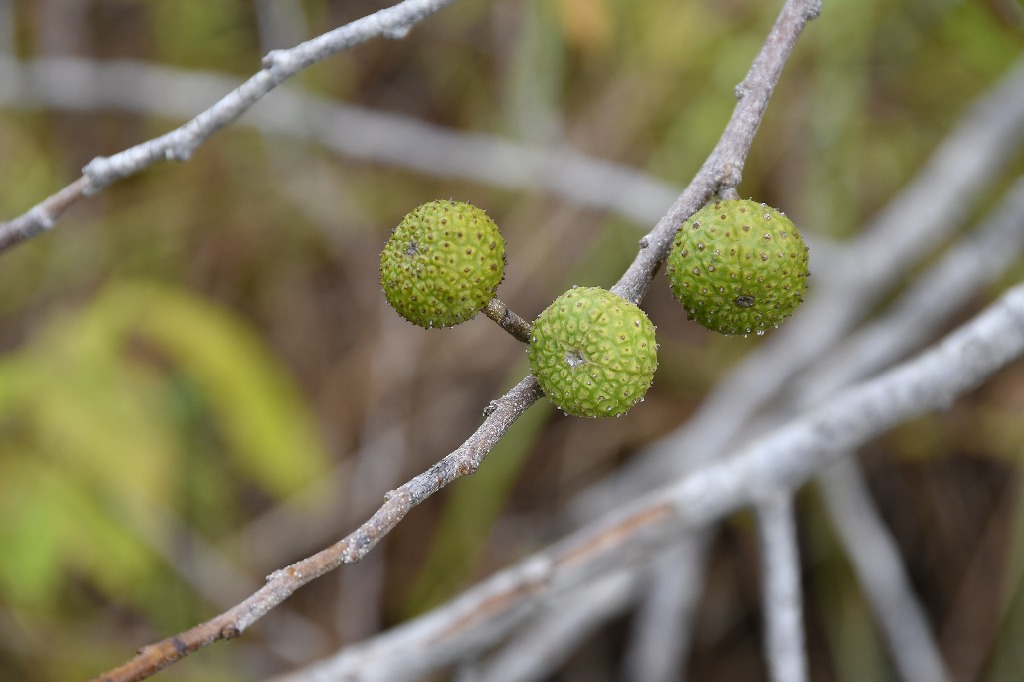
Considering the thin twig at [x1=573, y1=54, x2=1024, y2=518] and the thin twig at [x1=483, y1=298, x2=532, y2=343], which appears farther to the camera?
the thin twig at [x1=573, y1=54, x2=1024, y2=518]

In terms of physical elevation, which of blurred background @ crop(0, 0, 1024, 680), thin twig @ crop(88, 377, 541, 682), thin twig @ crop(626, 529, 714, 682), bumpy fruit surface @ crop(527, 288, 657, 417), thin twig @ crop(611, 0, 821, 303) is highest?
blurred background @ crop(0, 0, 1024, 680)

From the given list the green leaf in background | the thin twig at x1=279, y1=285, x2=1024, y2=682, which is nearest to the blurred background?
the green leaf in background

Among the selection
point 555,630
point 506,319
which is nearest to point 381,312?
point 555,630

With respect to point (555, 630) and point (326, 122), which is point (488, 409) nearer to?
point (555, 630)

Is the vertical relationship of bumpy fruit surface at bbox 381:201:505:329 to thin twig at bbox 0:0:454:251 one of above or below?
below

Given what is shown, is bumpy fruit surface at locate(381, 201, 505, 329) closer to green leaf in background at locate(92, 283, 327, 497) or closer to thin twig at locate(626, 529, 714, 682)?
thin twig at locate(626, 529, 714, 682)

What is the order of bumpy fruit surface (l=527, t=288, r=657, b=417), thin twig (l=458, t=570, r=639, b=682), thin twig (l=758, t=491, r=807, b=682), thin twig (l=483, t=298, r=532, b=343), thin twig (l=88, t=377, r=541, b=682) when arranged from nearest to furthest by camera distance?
thin twig (l=88, t=377, r=541, b=682) < bumpy fruit surface (l=527, t=288, r=657, b=417) < thin twig (l=483, t=298, r=532, b=343) < thin twig (l=758, t=491, r=807, b=682) < thin twig (l=458, t=570, r=639, b=682)
